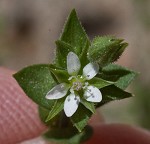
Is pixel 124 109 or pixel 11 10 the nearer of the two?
pixel 124 109

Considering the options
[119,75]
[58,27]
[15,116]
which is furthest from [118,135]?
[58,27]

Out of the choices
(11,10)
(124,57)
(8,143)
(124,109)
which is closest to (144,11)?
(124,57)

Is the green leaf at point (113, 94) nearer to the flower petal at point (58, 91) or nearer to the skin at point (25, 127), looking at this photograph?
the flower petal at point (58, 91)

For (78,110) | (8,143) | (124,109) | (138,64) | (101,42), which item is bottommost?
(124,109)

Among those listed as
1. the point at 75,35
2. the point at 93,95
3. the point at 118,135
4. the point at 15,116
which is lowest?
the point at 118,135

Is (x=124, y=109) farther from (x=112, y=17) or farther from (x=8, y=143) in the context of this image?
(x=8, y=143)

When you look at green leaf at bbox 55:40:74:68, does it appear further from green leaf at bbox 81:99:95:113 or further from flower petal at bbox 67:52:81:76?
green leaf at bbox 81:99:95:113

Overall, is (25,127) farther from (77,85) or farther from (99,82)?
(99,82)
